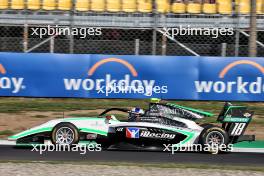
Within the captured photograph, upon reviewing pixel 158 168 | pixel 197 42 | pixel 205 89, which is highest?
pixel 197 42

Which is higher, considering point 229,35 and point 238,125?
point 229,35

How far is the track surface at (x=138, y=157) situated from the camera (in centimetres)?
884

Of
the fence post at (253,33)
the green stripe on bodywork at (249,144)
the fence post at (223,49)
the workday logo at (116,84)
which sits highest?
the fence post at (253,33)

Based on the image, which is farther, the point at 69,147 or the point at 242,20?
the point at 242,20

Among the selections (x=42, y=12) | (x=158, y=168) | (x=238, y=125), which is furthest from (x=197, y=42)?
(x=158, y=168)

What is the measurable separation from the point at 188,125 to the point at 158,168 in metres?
1.66

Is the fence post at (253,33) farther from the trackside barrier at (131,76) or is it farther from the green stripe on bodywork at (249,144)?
the green stripe on bodywork at (249,144)

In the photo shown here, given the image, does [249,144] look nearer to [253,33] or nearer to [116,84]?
[116,84]

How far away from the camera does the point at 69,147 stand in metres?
9.52

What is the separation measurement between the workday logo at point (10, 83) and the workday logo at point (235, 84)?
426cm

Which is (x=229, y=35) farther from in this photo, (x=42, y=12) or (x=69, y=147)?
(x=69, y=147)

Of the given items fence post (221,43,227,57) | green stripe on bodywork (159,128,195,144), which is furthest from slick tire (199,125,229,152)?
fence post (221,43,227,57)

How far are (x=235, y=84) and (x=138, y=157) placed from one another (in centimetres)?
601

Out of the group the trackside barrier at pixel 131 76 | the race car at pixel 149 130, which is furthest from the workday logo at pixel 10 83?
Answer: the race car at pixel 149 130
